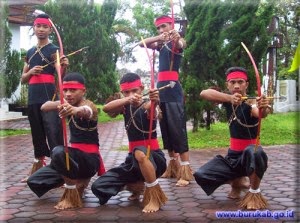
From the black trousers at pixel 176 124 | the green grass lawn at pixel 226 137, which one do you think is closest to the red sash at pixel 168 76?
the black trousers at pixel 176 124

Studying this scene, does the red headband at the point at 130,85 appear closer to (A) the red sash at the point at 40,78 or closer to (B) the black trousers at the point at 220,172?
(B) the black trousers at the point at 220,172

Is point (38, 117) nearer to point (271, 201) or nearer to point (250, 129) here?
point (250, 129)

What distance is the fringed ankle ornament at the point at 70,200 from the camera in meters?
3.62

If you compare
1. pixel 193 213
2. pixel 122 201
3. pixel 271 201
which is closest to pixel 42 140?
pixel 122 201

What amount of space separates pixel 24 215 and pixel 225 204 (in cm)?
170

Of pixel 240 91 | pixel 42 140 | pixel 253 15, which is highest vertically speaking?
pixel 253 15

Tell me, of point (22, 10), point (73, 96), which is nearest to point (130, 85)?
point (73, 96)

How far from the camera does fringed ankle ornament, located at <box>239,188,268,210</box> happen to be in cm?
343

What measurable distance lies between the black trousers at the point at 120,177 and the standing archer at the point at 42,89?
3.15 feet

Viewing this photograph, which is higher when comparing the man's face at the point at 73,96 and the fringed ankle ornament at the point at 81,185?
the man's face at the point at 73,96

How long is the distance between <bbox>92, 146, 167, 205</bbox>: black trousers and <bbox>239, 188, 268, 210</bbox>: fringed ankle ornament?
2.54 feet

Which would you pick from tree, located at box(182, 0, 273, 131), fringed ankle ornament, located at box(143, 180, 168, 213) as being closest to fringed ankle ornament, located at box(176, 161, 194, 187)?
fringed ankle ornament, located at box(143, 180, 168, 213)

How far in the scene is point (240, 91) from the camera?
377cm

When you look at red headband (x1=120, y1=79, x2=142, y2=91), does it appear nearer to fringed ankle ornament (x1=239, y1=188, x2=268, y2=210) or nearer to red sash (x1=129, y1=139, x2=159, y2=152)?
red sash (x1=129, y1=139, x2=159, y2=152)
